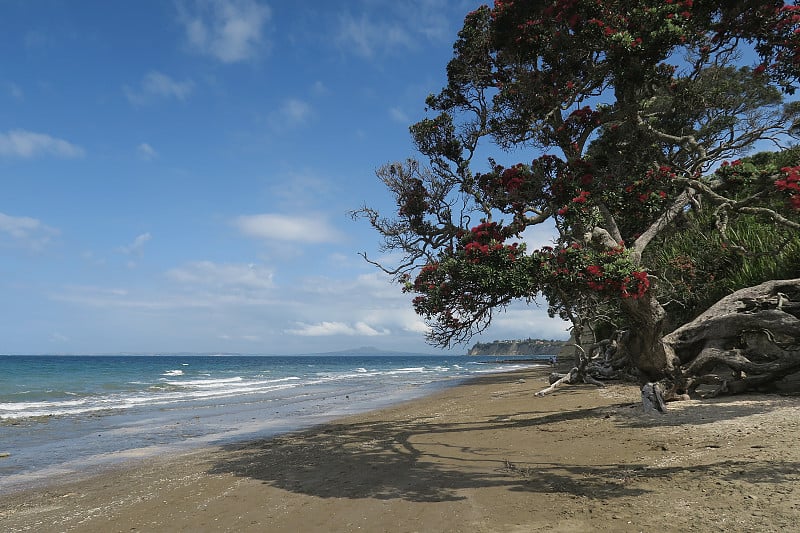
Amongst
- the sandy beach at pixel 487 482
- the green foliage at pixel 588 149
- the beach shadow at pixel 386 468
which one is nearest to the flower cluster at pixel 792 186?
the green foliage at pixel 588 149

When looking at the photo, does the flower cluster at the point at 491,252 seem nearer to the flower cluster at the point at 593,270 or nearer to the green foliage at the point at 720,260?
the flower cluster at the point at 593,270

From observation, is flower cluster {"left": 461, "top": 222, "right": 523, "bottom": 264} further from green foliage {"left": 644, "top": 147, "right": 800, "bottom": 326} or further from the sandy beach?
green foliage {"left": 644, "top": 147, "right": 800, "bottom": 326}

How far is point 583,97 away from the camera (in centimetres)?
1044

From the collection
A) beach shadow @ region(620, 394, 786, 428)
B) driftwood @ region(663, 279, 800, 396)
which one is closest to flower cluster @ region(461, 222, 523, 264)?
beach shadow @ region(620, 394, 786, 428)

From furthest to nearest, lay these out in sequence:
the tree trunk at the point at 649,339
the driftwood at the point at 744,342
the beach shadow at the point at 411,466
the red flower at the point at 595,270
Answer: the driftwood at the point at 744,342
the tree trunk at the point at 649,339
the red flower at the point at 595,270
the beach shadow at the point at 411,466

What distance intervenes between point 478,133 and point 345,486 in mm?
8211

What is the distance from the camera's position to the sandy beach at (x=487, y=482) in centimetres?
497

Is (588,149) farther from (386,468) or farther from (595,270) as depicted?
(386,468)

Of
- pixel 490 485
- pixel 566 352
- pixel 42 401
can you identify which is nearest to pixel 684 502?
pixel 490 485

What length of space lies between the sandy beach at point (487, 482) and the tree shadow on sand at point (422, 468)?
4 centimetres

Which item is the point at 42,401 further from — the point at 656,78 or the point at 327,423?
the point at 656,78

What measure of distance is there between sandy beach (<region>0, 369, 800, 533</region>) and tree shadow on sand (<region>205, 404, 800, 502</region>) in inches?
1.4

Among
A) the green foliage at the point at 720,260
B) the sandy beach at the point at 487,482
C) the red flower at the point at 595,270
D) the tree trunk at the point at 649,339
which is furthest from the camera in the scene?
the green foliage at the point at 720,260

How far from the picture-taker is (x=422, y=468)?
303 inches
